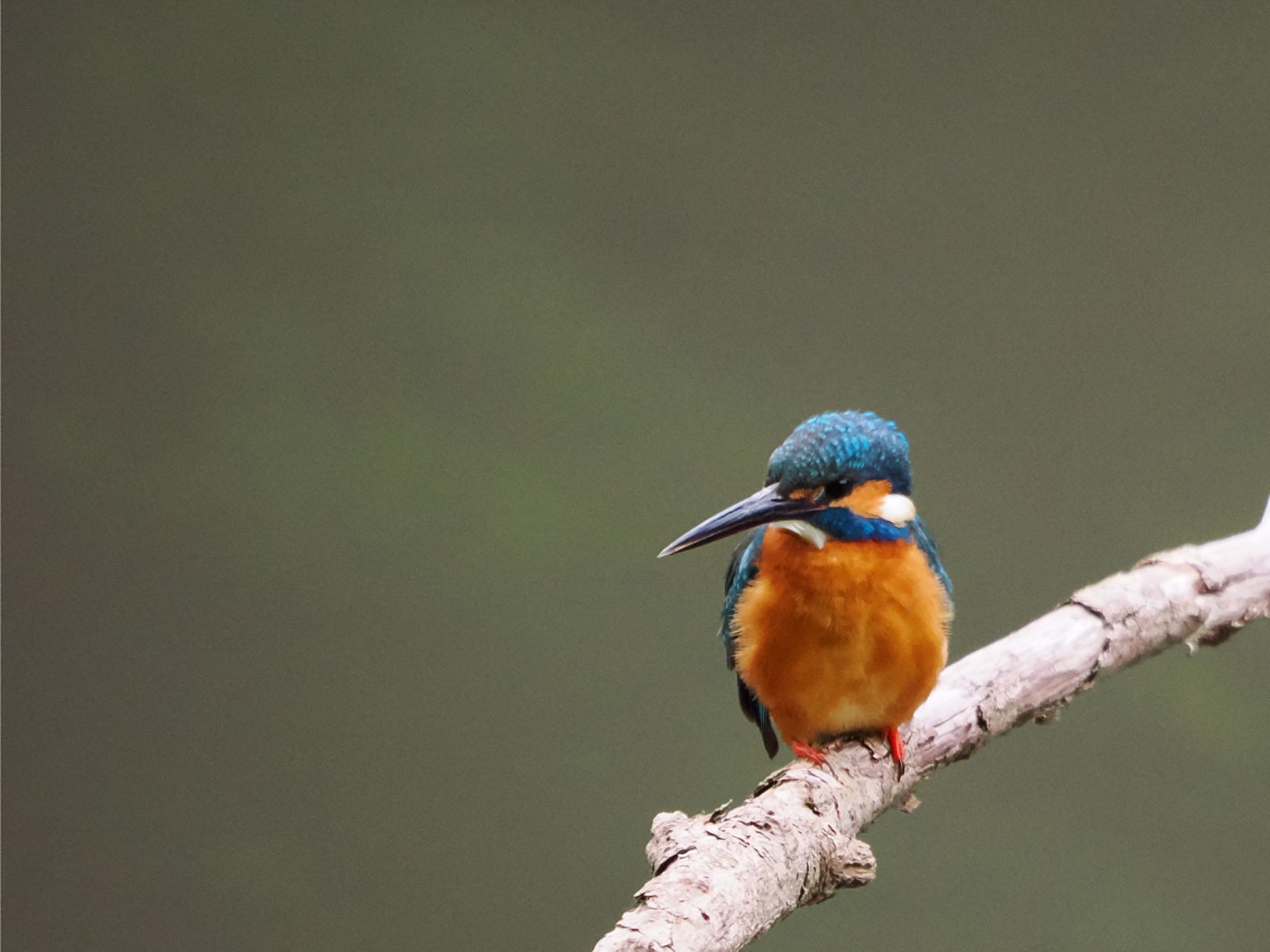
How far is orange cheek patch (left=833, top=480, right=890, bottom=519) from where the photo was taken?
1.84 meters

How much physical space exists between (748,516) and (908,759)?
1.58ft

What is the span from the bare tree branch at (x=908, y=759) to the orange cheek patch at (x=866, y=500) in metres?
0.35

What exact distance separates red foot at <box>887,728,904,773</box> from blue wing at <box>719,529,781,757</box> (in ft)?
0.73

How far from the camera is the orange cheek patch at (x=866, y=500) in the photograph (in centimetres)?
184

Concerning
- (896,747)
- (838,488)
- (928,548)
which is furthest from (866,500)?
(896,747)

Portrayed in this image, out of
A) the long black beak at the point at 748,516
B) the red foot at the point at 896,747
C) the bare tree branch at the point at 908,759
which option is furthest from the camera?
the red foot at the point at 896,747

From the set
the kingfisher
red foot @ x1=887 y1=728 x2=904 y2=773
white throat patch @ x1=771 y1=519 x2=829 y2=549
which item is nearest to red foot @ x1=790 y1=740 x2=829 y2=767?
the kingfisher

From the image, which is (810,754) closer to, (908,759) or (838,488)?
(908,759)

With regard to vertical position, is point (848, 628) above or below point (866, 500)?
below

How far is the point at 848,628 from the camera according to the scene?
181 centimetres

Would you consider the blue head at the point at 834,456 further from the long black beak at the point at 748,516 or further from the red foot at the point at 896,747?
the red foot at the point at 896,747

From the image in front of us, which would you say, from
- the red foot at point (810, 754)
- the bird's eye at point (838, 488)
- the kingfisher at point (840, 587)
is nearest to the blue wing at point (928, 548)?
the kingfisher at point (840, 587)

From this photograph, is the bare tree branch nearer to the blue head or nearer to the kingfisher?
the kingfisher

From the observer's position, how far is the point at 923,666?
5.93 ft
